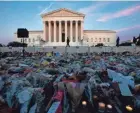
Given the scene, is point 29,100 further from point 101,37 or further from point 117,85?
point 101,37

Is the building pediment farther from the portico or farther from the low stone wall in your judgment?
the low stone wall

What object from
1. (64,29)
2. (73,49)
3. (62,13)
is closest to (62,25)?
(64,29)

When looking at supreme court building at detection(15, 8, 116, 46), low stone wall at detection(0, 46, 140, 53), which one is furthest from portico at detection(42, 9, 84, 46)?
low stone wall at detection(0, 46, 140, 53)

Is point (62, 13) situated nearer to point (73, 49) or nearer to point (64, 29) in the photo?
point (64, 29)

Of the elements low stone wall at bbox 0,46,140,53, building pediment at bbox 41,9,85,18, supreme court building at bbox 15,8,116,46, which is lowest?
low stone wall at bbox 0,46,140,53

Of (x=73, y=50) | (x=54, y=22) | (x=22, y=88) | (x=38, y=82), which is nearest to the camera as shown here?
Result: (x=22, y=88)

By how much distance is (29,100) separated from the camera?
433 centimetres

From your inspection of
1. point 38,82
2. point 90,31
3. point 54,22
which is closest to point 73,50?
point 38,82

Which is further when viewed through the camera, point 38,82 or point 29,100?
point 38,82

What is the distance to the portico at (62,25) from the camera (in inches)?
2574

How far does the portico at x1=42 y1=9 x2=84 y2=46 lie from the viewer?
214ft

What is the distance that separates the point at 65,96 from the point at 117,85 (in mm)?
1132

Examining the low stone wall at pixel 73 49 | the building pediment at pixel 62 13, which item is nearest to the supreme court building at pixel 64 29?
the building pediment at pixel 62 13

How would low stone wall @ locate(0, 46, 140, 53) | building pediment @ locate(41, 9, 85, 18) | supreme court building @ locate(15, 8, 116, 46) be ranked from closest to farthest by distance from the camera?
low stone wall @ locate(0, 46, 140, 53), building pediment @ locate(41, 9, 85, 18), supreme court building @ locate(15, 8, 116, 46)
